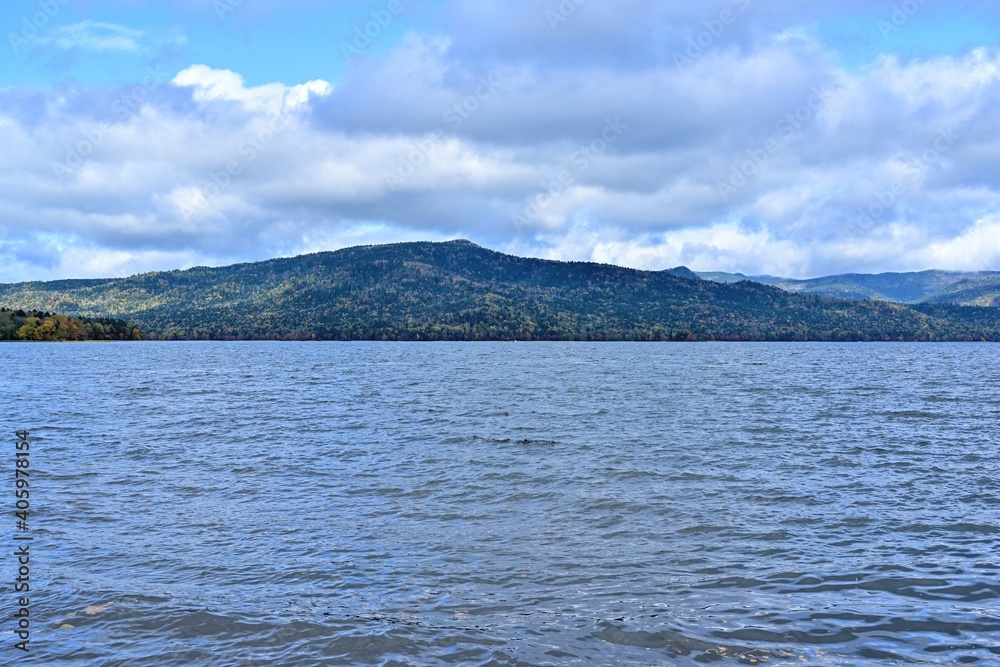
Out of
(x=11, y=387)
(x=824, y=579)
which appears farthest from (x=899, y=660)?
(x=11, y=387)

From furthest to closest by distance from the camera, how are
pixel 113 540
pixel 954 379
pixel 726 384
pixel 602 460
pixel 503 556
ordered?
pixel 954 379
pixel 726 384
pixel 602 460
pixel 113 540
pixel 503 556

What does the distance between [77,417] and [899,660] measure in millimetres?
54906

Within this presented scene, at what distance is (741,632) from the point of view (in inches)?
539

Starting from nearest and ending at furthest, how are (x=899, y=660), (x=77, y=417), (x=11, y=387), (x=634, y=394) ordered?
(x=899, y=660) → (x=77, y=417) → (x=634, y=394) → (x=11, y=387)

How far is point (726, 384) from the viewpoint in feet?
283

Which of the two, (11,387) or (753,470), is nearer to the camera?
(753,470)

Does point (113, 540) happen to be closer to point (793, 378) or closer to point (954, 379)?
point (793, 378)

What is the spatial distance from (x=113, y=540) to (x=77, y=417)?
36814 millimetres

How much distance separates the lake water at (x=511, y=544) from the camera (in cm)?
1347

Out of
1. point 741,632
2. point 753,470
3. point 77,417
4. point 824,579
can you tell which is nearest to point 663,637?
point 741,632

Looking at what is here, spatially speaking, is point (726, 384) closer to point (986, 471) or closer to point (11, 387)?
point (986, 471)

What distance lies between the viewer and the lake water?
1347 centimetres

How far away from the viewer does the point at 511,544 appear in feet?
64.8

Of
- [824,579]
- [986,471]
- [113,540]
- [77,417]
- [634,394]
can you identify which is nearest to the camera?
[824,579]
